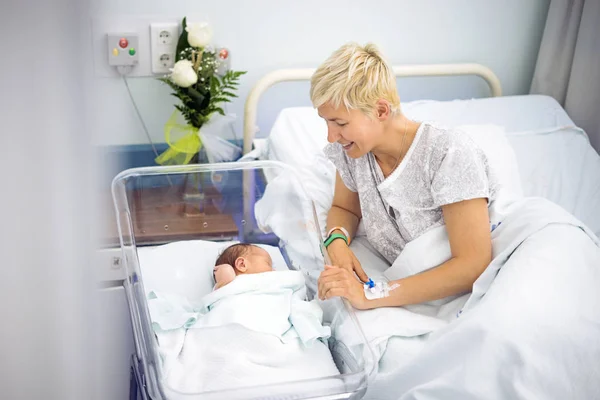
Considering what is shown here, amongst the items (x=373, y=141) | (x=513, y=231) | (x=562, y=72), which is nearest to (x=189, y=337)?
(x=373, y=141)

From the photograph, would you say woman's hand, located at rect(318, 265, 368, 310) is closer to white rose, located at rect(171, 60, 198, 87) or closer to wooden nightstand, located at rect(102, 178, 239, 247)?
wooden nightstand, located at rect(102, 178, 239, 247)

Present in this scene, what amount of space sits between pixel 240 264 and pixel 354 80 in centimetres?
50

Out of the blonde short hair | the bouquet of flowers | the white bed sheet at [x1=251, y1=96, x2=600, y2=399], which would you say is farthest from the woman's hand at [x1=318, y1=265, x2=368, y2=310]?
the bouquet of flowers

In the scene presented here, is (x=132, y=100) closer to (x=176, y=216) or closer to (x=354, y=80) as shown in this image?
(x=176, y=216)

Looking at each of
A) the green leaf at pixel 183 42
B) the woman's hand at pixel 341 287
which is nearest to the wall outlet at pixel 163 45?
the green leaf at pixel 183 42

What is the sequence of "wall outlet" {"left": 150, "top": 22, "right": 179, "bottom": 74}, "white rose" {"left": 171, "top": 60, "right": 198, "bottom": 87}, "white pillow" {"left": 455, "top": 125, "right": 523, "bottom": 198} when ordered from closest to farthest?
"white pillow" {"left": 455, "top": 125, "right": 523, "bottom": 198} < "white rose" {"left": 171, "top": 60, "right": 198, "bottom": 87} < "wall outlet" {"left": 150, "top": 22, "right": 179, "bottom": 74}

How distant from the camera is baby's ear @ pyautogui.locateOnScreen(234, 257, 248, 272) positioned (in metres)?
1.62

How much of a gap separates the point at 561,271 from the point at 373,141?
1.61 ft

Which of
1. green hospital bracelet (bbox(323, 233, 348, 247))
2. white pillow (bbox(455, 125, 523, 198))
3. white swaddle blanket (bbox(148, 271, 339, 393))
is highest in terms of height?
white pillow (bbox(455, 125, 523, 198))

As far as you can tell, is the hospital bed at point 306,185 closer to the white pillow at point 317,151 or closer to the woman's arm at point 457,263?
the white pillow at point 317,151

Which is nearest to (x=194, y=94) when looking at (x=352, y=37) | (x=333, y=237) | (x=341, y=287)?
(x=352, y=37)

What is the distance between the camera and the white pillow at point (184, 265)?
1.65 m

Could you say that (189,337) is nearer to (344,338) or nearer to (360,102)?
(344,338)

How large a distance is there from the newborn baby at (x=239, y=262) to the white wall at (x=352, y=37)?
0.72 metres
